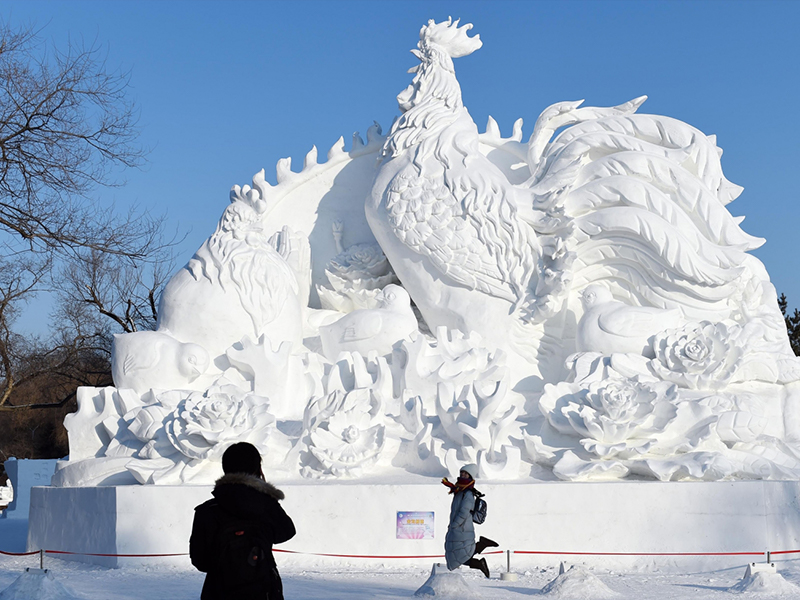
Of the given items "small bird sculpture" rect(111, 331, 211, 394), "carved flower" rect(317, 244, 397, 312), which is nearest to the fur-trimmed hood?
"small bird sculpture" rect(111, 331, 211, 394)

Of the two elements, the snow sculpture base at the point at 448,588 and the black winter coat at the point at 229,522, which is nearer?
the black winter coat at the point at 229,522

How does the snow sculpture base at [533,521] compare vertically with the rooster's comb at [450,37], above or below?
below

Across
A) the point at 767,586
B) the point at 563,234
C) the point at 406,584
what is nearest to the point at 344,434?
the point at 406,584

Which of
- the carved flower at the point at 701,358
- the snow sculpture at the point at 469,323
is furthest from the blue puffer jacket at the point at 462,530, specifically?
the carved flower at the point at 701,358

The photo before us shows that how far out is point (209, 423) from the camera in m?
6.43

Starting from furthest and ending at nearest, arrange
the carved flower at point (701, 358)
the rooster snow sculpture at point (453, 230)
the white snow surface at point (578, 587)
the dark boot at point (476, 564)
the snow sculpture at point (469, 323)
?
the rooster snow sculpture at point (453, 230) → the carved flower at point (701, 358) → the snow sculpture at point (469, 323) → the dark boot at point (476, 564) → the white snow surface at point (578, 587)

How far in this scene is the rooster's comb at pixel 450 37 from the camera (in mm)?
8859

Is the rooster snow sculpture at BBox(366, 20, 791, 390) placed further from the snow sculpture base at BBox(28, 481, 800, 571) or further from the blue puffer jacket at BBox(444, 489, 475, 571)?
the blue puffer jacket at BBox(444, 489, 475, 571)

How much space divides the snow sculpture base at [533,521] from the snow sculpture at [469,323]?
211 mm

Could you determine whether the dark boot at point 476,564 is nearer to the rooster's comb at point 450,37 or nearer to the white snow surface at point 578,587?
the white snow surface at point 578,587

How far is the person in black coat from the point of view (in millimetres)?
3006

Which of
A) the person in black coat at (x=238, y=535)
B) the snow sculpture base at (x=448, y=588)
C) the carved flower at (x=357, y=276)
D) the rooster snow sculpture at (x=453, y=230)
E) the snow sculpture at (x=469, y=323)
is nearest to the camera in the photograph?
the person in black coat at (x=238, y=535)

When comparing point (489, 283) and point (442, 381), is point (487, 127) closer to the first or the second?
point (489, 283)

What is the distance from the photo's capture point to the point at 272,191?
9.01m
